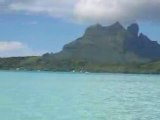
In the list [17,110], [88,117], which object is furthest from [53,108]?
[88,117]

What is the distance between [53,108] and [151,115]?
42.0 ft

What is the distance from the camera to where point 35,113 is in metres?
48.2

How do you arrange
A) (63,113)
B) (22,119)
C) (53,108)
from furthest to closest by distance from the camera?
(53,108), (63,113), (22,119)

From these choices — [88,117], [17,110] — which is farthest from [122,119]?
[17,110]

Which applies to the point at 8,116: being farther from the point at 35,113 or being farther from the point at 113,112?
the point at 113,112

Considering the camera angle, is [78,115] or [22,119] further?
[78,115]

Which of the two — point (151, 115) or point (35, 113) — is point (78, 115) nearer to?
point (35, 113)

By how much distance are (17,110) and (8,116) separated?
5689 mm

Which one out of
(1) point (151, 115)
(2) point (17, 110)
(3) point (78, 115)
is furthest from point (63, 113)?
(1) point (151, 115)

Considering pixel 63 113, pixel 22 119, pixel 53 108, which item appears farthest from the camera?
pixel 53 108

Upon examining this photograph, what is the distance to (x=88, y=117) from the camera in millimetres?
46062

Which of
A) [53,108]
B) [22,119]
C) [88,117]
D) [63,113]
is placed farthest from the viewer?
[53,108]

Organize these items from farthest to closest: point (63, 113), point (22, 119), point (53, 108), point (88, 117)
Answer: point (53, 108) < point (63, 113) < point (88, 117) < point (22, 119)

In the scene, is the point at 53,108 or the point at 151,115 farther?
the point at 53,108
